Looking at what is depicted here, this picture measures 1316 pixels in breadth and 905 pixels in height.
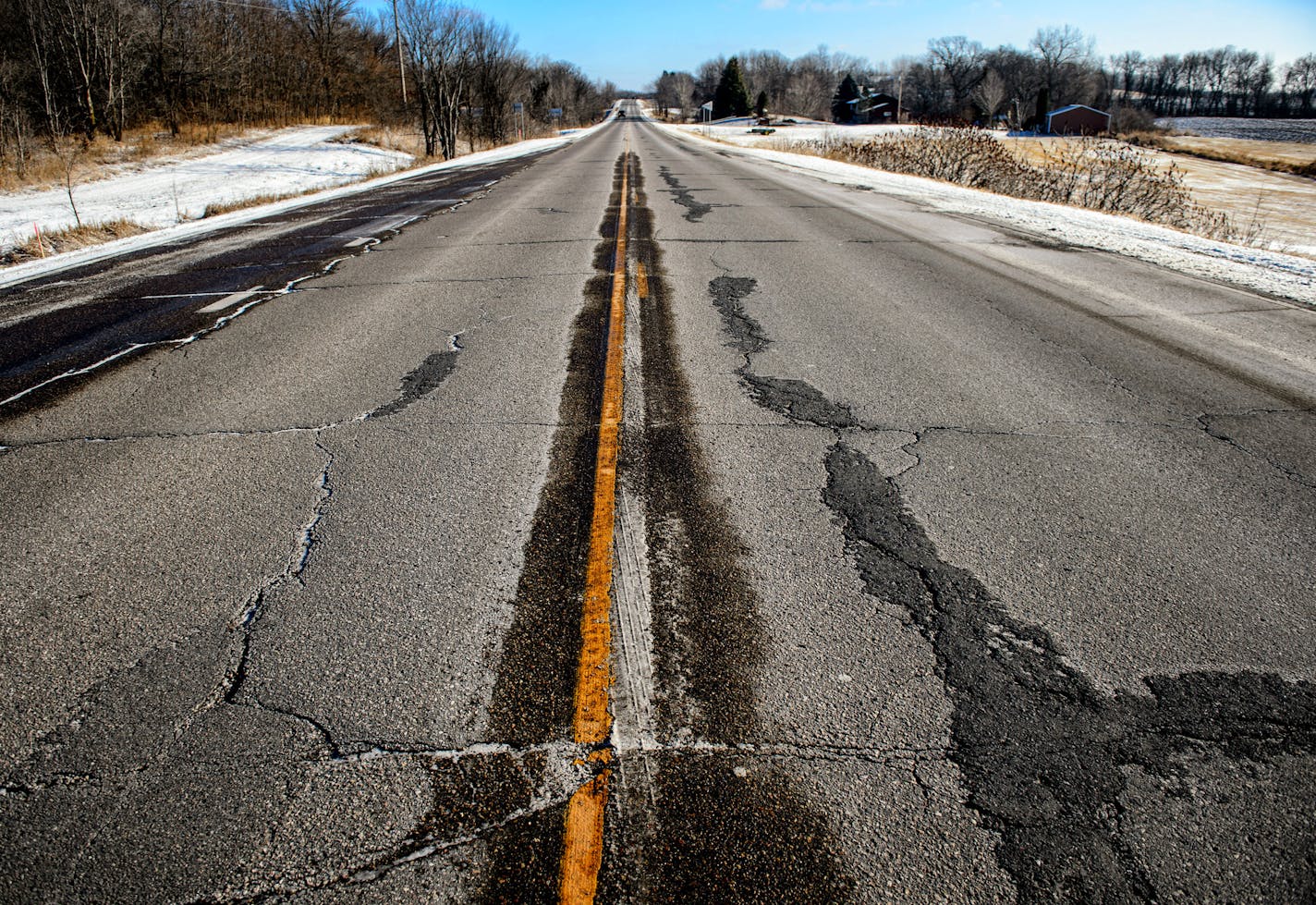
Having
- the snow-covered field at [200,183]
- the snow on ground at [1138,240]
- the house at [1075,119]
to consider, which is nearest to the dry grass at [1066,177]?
the snow on ground at [1138,240]

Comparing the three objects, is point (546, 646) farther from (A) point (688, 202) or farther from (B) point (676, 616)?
(A) point (688, 202)

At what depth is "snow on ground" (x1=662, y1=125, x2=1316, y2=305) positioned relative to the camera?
A: 28.2 feet

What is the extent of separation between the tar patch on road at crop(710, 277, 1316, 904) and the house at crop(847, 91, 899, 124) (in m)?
115

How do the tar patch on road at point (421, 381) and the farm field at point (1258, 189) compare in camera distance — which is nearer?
the tar patch on road at point (421, 381)

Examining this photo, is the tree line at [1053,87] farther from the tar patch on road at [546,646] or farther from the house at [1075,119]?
the tar patch on road at [546,646]

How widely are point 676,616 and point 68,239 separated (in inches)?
557

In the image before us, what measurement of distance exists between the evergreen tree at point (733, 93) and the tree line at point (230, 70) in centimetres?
6748

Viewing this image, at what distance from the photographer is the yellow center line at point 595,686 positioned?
1.90 meters

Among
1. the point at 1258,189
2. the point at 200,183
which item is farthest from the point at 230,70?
the point at 1258,189

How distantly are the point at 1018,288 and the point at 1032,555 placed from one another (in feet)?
19.0

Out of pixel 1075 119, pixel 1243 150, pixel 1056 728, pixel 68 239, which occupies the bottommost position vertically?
pixel 1056 728

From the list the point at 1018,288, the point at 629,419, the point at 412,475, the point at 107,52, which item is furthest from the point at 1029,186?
the point at 107,52

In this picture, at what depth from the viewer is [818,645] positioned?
271 cm

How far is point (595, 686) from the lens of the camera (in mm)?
2477
